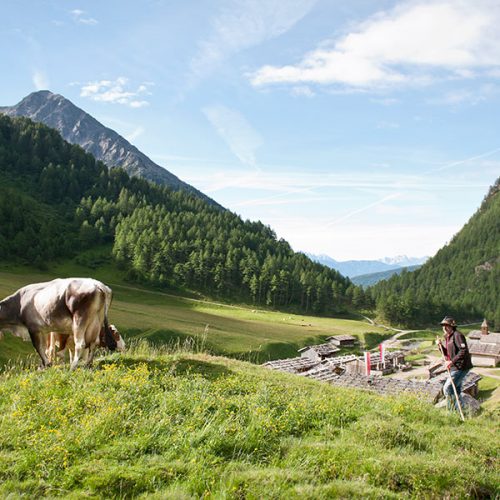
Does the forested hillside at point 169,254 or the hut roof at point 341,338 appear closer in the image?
the hut roof at point 341,338

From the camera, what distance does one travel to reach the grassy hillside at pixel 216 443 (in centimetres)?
722

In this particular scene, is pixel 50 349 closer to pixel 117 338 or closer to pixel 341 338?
pixel 117 338

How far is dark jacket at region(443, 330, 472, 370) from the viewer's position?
48.4ft

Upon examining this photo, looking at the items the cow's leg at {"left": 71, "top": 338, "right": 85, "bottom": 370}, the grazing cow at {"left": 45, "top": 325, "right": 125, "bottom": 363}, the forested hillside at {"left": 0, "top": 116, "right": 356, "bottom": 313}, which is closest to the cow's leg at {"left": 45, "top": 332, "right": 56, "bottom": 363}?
the grazing cow at {"left": 45, "top": 325, "right": 125, "bottom": 363}

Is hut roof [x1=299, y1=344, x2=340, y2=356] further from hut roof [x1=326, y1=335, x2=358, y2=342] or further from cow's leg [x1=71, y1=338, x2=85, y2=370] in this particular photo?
cow's leg [x1=71, y1=338, x2=85, y2=370]

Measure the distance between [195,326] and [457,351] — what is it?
57.4 m

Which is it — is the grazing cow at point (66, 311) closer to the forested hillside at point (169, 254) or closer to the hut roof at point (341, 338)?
the hut roof at point (341, 338)

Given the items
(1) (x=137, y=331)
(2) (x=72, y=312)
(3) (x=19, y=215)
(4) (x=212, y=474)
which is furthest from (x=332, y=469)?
(3) (x=19, y=215)

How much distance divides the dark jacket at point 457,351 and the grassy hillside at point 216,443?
107 inches

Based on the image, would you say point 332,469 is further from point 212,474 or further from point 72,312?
point 72,312

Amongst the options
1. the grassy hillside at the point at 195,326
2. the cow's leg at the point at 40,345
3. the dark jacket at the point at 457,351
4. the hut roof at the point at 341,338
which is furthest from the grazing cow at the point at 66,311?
the hut roof at the point at 341,338

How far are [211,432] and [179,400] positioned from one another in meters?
1.71

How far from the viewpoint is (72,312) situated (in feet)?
44.4

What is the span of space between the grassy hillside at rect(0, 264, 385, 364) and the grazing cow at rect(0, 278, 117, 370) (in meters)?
6.52
